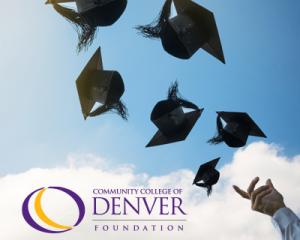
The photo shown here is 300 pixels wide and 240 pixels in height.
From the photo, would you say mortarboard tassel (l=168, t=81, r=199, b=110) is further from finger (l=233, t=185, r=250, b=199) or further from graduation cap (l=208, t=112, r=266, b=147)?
finger (l=233, t=185, r=250, b=199)

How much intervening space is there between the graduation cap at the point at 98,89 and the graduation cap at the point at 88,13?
89 cm

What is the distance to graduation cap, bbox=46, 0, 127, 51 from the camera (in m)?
5.61

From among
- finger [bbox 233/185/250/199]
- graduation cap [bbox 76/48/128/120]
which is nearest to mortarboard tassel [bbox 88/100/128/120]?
graduation cap [bbox 76/48/128/120]

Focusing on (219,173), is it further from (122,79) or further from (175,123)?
(122,79)

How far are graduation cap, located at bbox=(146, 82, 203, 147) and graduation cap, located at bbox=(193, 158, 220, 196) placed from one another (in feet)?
3.06

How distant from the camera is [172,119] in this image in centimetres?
678

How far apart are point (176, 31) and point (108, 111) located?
1623mm

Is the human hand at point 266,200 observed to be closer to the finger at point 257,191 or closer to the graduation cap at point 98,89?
the finger at point 257,191

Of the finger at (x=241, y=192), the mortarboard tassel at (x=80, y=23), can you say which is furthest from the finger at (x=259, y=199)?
the mortarboard tassel at (x=80, y=23)

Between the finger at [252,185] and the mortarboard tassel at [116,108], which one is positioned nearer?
the finger at [252,185]

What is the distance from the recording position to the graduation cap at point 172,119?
6641 millimetres

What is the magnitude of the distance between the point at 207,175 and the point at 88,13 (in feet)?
12.1

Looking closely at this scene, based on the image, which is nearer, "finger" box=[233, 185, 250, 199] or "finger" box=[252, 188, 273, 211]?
"finger" box=[252, 188, 273, 211]

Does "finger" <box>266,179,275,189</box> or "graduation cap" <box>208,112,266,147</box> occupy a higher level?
"graduation cap" <box>208,112,266,147</box>
